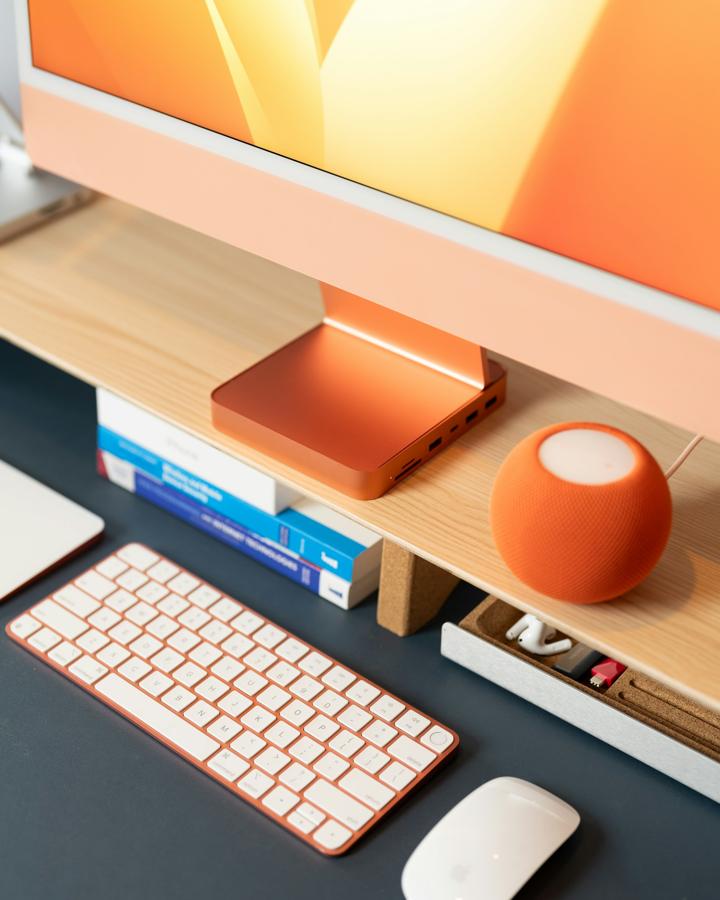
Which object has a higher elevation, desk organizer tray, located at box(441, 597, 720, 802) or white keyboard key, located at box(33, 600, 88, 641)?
desk organizer tray, located at box(441, 597, 720, 802)

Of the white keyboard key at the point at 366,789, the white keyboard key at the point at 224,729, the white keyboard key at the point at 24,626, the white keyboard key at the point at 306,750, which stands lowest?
the white keyboard key at the point at 24,626

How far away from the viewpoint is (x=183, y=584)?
858 millimetres

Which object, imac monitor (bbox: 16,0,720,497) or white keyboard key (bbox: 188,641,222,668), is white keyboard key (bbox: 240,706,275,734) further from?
imac monitor (bbox: 16,0,720,497)

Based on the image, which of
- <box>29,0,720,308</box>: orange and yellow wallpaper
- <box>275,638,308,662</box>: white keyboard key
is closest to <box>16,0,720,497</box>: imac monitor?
<box>29,0,720,308</box>: orange and yellow wallpaper

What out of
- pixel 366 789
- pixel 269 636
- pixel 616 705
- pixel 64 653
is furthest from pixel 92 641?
pixel 616 705

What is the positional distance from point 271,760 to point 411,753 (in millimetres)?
87

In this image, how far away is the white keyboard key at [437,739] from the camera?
0.74 meters

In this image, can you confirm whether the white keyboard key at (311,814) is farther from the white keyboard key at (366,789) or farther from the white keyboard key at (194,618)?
the white keyboard key at (194,618)

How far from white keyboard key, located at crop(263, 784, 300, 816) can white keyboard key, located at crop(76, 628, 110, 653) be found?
0.17 m

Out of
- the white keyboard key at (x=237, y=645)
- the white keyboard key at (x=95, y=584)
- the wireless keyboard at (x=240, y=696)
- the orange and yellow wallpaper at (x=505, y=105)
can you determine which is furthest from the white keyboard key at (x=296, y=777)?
the orange and yellow wallpaper at (x=505, y=105)

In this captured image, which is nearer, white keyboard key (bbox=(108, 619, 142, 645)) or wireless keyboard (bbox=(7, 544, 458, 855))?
wireless keyboard (bbox=(7, 544, 458, 855))

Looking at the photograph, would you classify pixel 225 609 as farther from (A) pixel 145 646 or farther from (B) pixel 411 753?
(B) pixel 411 753

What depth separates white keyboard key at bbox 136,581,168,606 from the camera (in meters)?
0.85

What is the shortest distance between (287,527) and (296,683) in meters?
0.12
